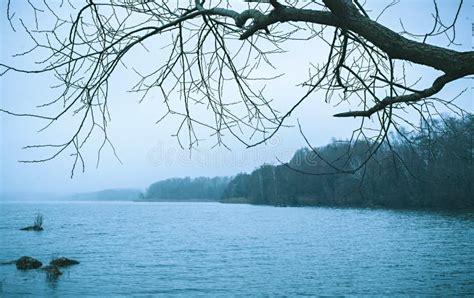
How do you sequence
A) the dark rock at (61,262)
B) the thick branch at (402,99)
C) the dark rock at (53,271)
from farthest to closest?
the dark rock at (61,262)
the dark rock at (53,271)
the thick branch at (402,99)

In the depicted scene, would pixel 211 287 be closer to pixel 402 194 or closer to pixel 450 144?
pixel 450 144

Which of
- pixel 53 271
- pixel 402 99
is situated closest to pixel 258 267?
pixel 53 271

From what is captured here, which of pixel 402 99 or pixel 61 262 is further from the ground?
pixel 402 99

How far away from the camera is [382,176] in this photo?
3.44 meters

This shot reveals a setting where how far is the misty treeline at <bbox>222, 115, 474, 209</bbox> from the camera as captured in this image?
2.73 metres

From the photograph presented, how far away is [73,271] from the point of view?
19.5 meters

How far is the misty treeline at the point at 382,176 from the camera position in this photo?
2.73 meters

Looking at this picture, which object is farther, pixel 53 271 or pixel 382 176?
pixel 53 271

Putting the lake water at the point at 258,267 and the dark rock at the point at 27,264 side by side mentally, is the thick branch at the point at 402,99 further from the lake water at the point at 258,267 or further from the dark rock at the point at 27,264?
the dark rock at the point at 27,264

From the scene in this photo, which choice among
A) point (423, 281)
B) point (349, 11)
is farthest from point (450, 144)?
point (423, 281)

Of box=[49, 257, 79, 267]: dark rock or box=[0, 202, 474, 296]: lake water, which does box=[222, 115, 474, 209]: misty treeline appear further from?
box=[49, 257, 79, 267]: dark rock

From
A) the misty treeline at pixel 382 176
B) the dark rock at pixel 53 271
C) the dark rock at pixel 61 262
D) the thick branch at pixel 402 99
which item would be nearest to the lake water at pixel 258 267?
the dark rock at pixel 53 271

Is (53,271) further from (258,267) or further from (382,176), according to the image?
(382,176)

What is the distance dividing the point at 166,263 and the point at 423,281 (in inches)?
520
